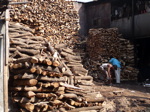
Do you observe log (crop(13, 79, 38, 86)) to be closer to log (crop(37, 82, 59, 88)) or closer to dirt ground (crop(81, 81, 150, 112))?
log (crop(37, 82, 59, 88))

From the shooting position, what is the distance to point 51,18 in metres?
14.4

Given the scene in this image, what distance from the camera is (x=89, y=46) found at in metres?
16.7

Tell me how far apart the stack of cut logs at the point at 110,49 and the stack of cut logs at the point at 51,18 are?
1.52m

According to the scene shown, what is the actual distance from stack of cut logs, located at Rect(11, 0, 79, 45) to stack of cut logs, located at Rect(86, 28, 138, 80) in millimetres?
1524

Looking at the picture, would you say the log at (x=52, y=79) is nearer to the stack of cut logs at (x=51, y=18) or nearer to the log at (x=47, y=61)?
the log at (x=47, y=61)

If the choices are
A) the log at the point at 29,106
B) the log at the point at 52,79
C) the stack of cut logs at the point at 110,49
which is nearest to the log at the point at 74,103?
the log at the point at 52,79

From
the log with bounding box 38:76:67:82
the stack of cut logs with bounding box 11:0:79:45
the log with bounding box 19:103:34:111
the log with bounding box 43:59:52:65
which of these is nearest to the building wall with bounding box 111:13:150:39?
the stack of cut logs with bounding box 11:0:79:45

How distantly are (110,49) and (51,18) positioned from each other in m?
4.63

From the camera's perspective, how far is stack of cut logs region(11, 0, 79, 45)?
503 inches

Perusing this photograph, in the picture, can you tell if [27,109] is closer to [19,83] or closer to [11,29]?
[19,83]

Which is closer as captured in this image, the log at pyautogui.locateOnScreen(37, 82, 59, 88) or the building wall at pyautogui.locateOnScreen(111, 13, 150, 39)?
the log at pyautogui.locateOnScreen(37, 82, 59, 88)

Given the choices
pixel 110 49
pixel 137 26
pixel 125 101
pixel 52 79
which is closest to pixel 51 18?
pixel 110 49

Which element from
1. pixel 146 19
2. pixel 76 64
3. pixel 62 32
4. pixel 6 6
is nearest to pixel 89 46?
pixel 62 32

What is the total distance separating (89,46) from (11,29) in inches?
308
